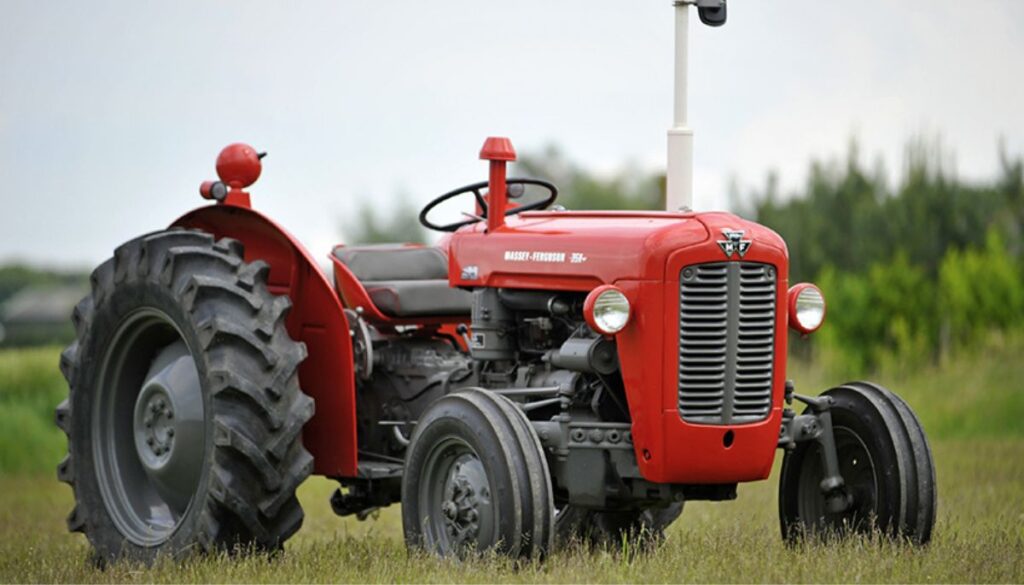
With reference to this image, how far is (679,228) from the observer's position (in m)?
6.30

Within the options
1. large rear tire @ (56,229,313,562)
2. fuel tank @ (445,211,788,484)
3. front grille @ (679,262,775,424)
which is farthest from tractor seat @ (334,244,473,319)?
front grille @ (679,262,775,424)

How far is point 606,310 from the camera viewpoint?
246 inches

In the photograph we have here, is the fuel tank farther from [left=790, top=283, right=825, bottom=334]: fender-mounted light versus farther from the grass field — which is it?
the grass field

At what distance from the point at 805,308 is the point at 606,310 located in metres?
0.95

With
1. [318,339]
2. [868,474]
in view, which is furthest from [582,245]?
[868,474]

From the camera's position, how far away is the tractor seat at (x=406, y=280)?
790 cm

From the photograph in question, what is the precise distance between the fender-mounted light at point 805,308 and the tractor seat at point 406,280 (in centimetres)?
179

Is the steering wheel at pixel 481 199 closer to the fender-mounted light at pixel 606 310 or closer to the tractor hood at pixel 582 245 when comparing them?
the tractor hood at pixel 582 245

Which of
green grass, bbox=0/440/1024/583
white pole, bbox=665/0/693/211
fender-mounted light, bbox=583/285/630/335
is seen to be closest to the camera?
green grass, bbox=0/440/1024/583

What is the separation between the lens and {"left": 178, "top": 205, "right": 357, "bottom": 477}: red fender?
7.25 metres

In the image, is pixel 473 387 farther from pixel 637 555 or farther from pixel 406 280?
pixel 406 280

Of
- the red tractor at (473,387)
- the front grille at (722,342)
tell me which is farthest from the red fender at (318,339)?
the front grille at (722,342)

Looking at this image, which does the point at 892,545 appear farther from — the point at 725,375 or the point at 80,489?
the point at 80,489

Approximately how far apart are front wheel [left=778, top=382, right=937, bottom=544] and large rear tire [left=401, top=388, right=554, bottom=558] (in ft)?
4.72
